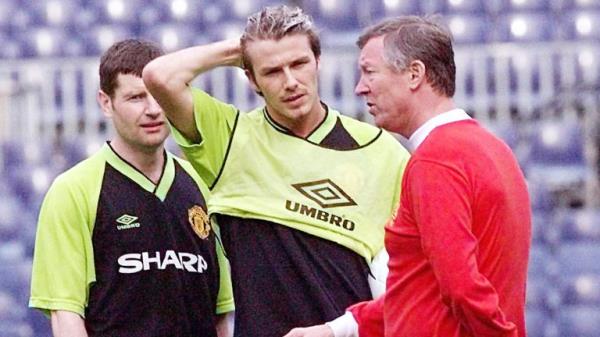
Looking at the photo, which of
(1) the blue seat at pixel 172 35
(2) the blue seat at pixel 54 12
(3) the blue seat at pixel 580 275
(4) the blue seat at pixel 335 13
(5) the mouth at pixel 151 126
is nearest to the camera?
(5) the mouth at pixel 151 126

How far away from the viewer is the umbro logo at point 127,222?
4.46 meters

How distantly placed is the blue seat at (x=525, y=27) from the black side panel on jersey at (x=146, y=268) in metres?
7.37

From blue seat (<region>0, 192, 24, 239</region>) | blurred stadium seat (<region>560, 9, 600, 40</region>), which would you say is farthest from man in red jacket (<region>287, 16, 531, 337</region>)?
blurred stadium seat (<region>560, 9, 600, 40</region>)

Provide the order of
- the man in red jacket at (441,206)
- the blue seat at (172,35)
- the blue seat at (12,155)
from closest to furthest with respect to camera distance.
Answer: the man in red jacket at (441,206) → the blue seat at (12,155) → the blue seat at (172,35)

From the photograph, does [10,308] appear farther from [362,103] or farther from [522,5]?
[522,5]

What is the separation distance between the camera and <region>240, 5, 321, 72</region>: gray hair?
3.97 meters

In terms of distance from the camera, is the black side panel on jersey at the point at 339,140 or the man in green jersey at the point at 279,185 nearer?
the man in green jersey at the point at 279,185

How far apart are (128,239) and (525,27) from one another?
7646 millimetres

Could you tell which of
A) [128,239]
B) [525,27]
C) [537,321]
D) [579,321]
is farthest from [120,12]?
[128,239]

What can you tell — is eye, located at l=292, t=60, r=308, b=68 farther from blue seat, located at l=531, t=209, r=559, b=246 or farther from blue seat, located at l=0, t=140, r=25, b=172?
blue seat, located at l=0, t=140, r=25, b=172

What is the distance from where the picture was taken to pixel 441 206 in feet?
10.8

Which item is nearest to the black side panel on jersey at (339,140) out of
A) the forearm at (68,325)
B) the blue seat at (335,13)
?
the forearm at (68,325)

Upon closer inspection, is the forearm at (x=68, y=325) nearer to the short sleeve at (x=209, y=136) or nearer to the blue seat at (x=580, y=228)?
the short sleeve at (x=209, y=136)

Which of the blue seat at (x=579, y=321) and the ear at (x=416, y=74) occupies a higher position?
the ear at (x=416, y=74)
